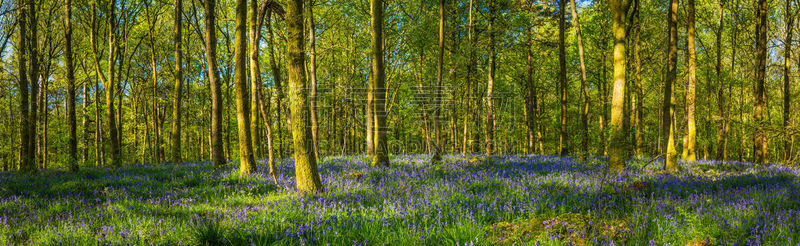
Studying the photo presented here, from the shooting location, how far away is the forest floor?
11.7ft

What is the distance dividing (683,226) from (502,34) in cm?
1545

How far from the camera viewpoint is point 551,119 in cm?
3750

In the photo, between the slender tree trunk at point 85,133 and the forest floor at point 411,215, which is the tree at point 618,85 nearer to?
the forest floor at point 411,215

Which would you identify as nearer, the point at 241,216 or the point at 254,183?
the point at 241,216

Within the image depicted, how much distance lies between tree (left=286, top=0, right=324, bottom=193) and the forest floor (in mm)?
422

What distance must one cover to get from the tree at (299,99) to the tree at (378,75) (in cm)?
425

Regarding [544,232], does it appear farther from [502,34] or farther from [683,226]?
[502,34]

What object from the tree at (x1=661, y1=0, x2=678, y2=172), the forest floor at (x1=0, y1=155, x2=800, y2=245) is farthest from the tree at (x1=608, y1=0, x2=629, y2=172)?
the tree at (x1=661, y1=0, x2=678, y2=172)

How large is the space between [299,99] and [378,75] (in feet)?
15.6

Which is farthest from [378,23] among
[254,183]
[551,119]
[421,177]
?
[551,119]

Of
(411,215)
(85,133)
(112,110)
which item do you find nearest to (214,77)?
(112,110)

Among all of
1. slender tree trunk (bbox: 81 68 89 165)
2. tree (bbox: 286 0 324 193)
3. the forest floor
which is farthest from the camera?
slender tree trunk (bbox: 81 68 89 165)

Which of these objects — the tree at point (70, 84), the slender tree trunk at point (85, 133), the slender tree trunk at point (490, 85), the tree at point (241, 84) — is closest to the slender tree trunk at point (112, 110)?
the tree at point (70, 84)

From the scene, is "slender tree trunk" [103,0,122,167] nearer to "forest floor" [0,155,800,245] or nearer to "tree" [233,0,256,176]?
"forest floor" [0,155,800,245]
